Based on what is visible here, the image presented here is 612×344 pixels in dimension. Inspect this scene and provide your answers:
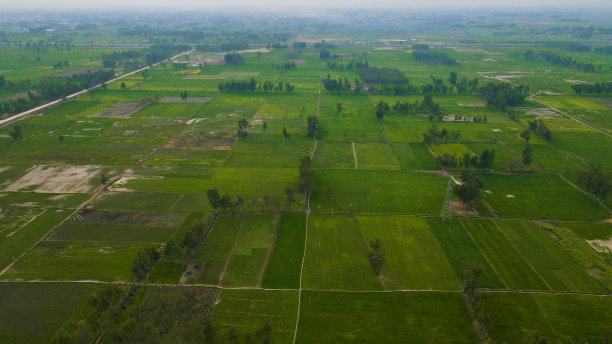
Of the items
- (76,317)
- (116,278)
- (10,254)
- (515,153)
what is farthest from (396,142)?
(10,254)

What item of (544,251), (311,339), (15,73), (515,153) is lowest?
(311,339)

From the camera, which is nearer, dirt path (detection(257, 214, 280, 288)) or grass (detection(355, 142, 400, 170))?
dirt path (detection(257, 214, 280, 288))

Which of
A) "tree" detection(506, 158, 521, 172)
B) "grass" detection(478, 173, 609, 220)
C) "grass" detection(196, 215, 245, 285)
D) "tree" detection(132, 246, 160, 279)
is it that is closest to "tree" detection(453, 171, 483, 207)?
"grass" detection(478, 173, 609, 220)

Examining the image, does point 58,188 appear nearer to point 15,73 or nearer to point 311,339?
point 311,339

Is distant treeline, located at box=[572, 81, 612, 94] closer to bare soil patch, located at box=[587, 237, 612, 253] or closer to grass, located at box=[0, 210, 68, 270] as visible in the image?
bare soil patch, located at box=[587, 237, 612, 253]

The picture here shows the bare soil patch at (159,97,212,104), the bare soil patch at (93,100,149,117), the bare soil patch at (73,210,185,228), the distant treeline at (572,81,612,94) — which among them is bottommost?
the bare soil patch at (73,210,185,228)

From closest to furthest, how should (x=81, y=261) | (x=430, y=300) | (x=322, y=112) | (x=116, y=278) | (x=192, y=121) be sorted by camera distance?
(x=430, y=300), (x=116, y=278), (x=81, y=261), (x=192, y=121), (x=322, y=112)
